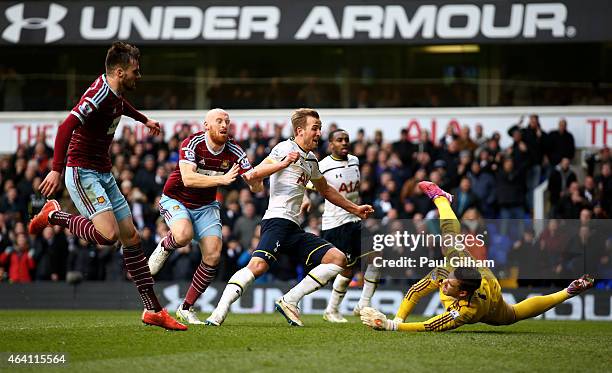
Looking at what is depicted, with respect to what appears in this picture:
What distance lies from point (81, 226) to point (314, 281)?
280 cm

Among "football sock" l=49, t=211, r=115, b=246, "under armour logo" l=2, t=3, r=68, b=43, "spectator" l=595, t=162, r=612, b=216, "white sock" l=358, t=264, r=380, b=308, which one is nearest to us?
"football sock" l=49, t=211, r=115, b=246

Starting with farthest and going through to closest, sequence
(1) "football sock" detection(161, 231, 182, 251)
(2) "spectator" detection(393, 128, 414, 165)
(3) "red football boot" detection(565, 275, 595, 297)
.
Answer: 1. (2) "spectator" detection(393, 128, 414, 165)
2. (1) "football sock" detection(161, 231, 182, 251)
3. (3) "red football boot" detection(565, 275, 595, 297)

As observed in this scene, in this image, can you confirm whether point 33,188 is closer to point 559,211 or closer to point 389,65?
point 389,65

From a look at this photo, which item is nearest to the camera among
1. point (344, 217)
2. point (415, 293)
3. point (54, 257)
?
point (415, 293)

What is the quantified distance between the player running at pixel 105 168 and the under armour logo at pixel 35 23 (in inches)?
622

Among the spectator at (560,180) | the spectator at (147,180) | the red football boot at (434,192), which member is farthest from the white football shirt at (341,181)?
the spectator at (147,180)

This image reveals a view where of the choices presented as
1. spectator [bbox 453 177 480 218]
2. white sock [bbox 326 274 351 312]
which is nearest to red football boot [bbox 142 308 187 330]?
white sock [bbox 326 274 351 312]

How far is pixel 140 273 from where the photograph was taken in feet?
35.0

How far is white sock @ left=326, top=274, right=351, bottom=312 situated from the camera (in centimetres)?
1419

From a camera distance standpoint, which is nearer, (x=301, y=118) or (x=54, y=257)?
(x=301, y=118)

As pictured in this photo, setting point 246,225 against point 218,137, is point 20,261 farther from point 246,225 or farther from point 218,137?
point 218,137

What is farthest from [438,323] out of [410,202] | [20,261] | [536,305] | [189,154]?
[20,261]

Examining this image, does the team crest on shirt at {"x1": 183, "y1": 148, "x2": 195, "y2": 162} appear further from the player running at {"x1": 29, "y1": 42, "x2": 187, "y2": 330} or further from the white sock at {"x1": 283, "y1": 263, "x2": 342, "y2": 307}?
the white sock at {"x1": 283, "y1": 263, "x2": 342, "y2": 307}

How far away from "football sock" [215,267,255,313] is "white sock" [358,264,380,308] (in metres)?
3.59
